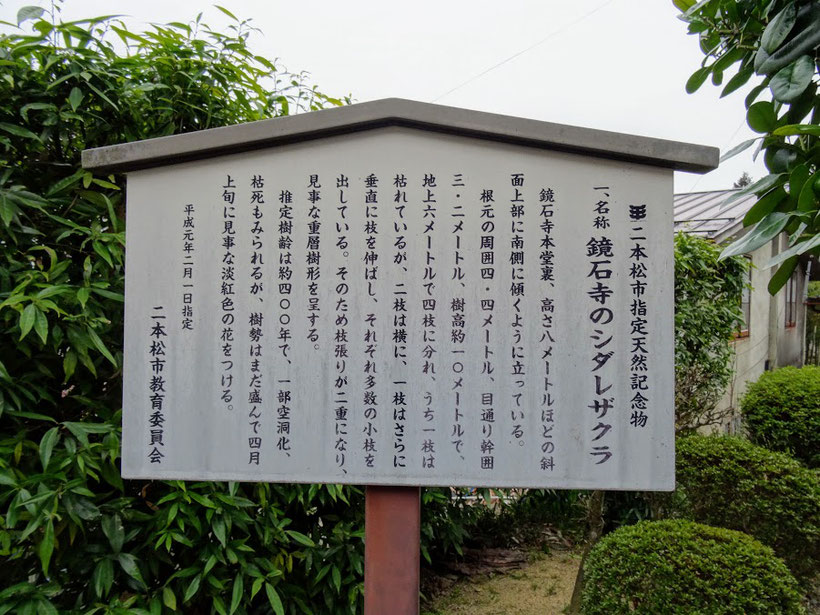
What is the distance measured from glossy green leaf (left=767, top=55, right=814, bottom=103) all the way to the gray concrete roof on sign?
0.41 metres

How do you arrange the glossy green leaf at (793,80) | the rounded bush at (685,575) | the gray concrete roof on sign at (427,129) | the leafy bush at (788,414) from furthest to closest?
the leafy bush at (788,414)
the rounded bush at (685,575)
the gray concrete roof on sign at (427,129)
the glossy green leaf at (793,80)

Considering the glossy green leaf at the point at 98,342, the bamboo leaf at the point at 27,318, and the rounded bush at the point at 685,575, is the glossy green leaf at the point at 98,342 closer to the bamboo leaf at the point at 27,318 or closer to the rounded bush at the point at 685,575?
the bamboo leaf at the point at 27,318

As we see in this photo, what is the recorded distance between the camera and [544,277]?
2.19m

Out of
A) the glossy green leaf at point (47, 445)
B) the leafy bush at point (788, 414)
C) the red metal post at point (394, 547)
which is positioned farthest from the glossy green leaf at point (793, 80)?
the leafy bush at point (788, 414)

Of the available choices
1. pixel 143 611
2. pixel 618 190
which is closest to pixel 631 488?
pixel 618 190

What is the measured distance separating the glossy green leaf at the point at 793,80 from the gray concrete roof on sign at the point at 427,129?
1.36 feet

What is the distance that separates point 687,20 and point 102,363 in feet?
9.81

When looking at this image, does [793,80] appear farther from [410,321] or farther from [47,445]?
[47,445]

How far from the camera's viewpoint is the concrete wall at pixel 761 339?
10328 mm

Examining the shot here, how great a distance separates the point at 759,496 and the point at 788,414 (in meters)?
2.82

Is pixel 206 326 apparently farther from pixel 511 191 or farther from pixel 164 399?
pixel 511 191

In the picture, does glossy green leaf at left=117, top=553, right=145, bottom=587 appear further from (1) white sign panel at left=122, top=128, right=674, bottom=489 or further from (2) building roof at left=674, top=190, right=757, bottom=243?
(2) building roof at left=674, top=190, right=757, bottom=243

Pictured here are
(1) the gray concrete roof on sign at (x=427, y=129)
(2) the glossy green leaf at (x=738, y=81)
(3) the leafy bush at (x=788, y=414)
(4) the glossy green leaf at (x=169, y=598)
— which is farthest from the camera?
(3) the leafy bush at (x=788, y=414)

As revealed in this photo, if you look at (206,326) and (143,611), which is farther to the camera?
(143,611)
